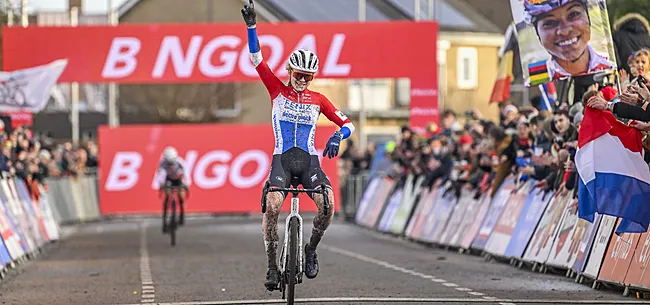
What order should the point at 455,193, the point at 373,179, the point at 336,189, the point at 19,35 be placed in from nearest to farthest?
the point at 455,193 → the point at 19,35 → the point at 373,179 → the point at 336,189

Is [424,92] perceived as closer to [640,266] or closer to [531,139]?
[531,139]

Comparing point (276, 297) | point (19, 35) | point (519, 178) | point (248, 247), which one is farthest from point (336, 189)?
point (276, 297)

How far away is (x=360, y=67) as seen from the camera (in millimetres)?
33781

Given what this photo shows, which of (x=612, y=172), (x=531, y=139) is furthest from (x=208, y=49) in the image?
(x=612, y=172)

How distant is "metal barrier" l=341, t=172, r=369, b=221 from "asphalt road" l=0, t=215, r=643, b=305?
398 inches

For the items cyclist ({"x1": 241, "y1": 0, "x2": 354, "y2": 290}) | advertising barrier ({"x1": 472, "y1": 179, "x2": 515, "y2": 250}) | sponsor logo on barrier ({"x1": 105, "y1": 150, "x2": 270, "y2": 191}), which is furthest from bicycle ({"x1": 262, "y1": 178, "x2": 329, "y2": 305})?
sponsor logo on barrier ({"x1": 105, "y1": 150, "x2": 270, "y2": 191})

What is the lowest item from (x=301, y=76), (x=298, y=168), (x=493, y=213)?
(x=493, y=213)

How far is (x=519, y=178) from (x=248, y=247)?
6.27 metres

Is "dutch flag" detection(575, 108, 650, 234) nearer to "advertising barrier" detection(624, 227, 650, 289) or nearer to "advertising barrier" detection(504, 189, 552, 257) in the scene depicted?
"advertising barrier" detection(624, 227, 650, 289)

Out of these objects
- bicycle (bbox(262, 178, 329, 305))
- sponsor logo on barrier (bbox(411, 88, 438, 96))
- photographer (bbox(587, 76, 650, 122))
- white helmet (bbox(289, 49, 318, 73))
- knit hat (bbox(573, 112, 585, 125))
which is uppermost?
white helmet (bbox(289, 49, 318, 73))

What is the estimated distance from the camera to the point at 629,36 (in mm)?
18578

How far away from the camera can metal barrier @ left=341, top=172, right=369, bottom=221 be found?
39.3 m

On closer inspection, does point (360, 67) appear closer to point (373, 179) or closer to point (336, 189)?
point (373, 179)

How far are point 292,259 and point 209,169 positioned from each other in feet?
86.9
